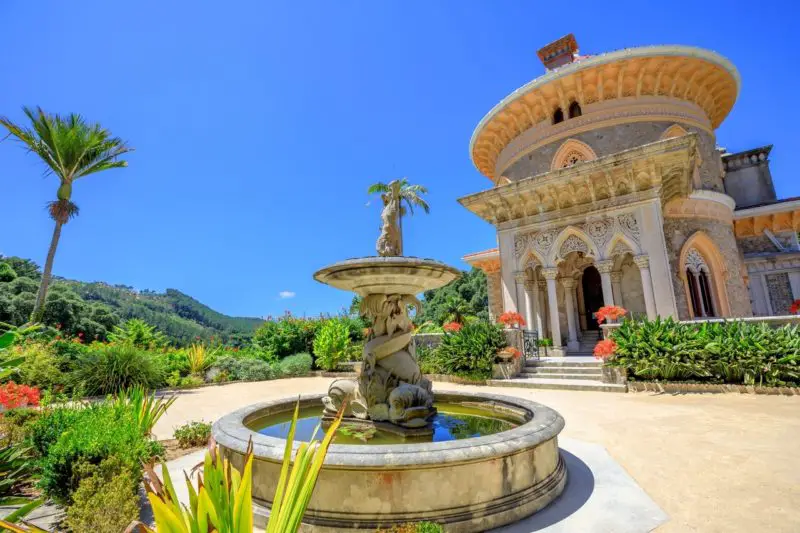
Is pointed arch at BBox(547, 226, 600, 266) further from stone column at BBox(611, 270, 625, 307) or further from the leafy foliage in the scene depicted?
the leafy foliage

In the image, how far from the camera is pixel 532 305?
52.1ft

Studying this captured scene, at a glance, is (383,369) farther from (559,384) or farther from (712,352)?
(712,352)

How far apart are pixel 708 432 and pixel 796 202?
16007 mm

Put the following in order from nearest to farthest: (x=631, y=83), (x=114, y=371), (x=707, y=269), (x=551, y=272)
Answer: (x=114, y=371), (x=551, y=272), (x=707, y=269), (x=631, y=83)

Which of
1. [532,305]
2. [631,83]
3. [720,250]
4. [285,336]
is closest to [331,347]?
[285,336]

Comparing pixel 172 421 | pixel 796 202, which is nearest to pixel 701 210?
pixel 796 202

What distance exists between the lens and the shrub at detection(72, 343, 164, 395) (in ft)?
35.6

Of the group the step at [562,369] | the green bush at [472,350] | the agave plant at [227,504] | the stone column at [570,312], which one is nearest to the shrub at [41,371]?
the green bush at [472,350]

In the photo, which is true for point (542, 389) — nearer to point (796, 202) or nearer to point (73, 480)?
point (73, 480)

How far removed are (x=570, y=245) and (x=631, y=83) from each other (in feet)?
24.6

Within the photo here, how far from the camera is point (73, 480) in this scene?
10.1ft

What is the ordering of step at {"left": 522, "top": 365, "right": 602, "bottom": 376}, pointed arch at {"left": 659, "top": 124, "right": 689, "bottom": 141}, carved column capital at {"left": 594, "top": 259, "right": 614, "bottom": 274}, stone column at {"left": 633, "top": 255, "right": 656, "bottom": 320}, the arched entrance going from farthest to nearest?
the arched entrance, pointed arch at {"left": 659, "top": 124, "right": 689, "bottom": 141}, carved column capital at {"left": 594, "top": 259, "right": 614, "bottom": 274}, stone column at {"left": 633, "top": 255, "right": 656, "bottom": 320}, step at {"left": 522, "top": 365, "right": 602, "bottom": 376}

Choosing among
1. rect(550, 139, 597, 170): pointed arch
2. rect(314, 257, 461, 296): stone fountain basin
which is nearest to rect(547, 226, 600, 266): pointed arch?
rect(550, 139, 597, 170): pointed arch

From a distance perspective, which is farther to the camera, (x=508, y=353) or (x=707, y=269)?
(x=707, y=269)
